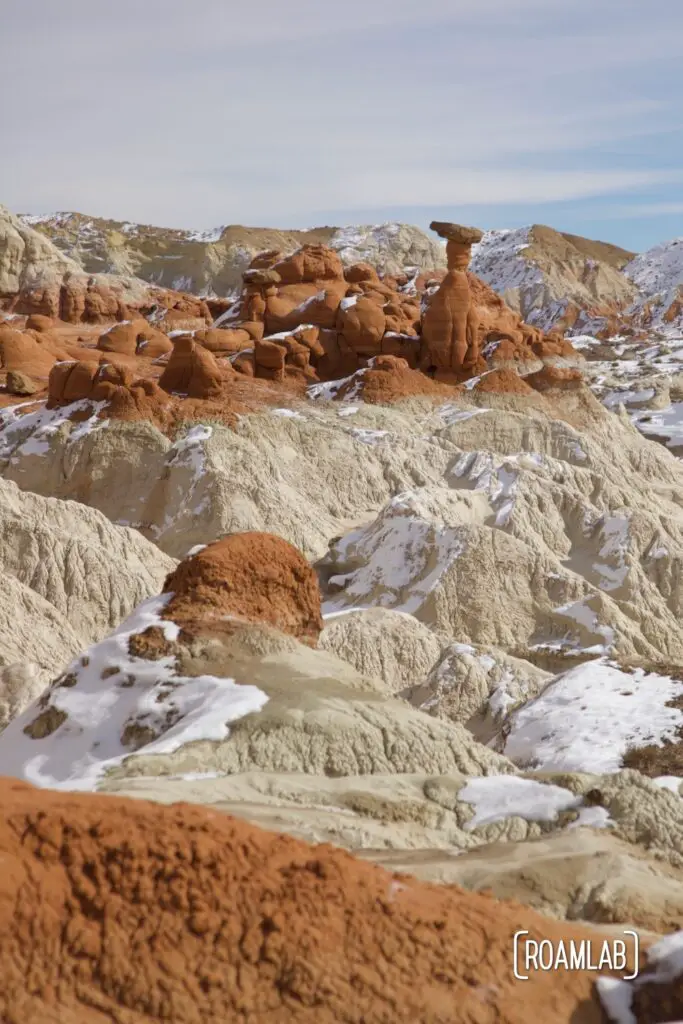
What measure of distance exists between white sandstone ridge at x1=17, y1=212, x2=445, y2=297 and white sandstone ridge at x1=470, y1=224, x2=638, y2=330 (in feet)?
32.1

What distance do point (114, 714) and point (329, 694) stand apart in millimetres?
Result: 2551

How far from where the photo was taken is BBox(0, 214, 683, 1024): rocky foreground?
7488 millimetres

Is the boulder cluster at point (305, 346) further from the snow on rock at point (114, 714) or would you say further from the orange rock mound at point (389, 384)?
the snow on rock at point (114, 714)

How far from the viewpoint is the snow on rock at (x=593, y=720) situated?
58.9 feet

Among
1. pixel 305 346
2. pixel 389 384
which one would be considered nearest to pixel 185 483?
pixel 389 384

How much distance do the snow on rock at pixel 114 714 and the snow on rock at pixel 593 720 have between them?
20.1ft

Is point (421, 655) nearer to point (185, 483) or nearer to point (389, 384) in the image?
point (185, 483)

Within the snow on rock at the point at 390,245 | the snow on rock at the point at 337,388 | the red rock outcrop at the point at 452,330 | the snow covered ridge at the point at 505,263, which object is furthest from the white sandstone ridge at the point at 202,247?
the snow on rock at the point at 337,388

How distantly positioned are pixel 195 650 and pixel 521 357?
44046 mm

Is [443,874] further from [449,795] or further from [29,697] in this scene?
[29,697]

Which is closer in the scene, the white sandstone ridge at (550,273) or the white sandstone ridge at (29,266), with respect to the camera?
the white sandstone ridge at (29,266)

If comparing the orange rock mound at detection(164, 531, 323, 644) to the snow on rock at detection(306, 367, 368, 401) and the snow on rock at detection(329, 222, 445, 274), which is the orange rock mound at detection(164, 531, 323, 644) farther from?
the snow on rock at detection(329, 222, 445, 274)

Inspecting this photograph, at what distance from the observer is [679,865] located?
36.2 feet

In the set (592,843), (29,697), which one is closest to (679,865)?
(592,843)
